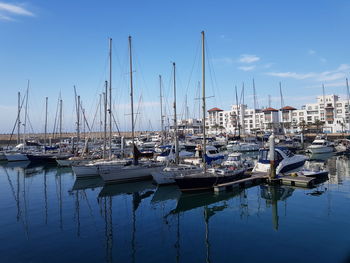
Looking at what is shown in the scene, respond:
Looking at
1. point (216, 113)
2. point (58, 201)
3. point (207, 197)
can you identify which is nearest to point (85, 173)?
point (58, 201)

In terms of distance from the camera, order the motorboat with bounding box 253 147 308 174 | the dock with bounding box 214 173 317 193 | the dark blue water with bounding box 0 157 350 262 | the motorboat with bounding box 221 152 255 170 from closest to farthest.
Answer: the dark blue water with bounding box 0 157 350 262 < the dock with bounding box 214 173 317 193 < the motorboat with bounding box 253 147 308 174 < the motorboat with bounding box 221 152 255 170

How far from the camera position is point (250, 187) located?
92.8ft

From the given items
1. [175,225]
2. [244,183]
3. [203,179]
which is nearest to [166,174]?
[203,179]

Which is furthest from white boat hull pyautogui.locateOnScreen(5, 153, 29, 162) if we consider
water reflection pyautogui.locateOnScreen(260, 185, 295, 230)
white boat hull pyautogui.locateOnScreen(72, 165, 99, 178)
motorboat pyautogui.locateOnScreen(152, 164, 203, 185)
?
water reflection pyautogui.locateOnScreen(260, 185, 295, 230)

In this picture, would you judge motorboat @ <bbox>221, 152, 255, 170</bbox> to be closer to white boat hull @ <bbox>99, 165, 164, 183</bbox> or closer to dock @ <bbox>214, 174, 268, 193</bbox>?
dock @ <bbox>214, 174, 268, 193</bbox>

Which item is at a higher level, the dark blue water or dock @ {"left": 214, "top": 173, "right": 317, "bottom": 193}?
dock @ {"left": 214, "top": 173, "right": 317, "bottom": 193}

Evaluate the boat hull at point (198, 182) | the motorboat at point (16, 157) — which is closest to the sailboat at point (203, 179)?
the boat hull at point (198, 182)

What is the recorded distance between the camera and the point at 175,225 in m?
17.5

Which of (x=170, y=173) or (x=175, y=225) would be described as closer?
(x=175, y=225)

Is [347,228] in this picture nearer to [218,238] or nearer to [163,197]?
[218,238]

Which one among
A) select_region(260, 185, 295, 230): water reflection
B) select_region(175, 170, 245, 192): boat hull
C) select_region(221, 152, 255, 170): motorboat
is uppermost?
select_region(221, 152, 255, 170): motorboat

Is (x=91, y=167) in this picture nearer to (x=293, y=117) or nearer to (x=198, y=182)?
(x=198, y=182)

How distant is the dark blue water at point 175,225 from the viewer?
13.2 m

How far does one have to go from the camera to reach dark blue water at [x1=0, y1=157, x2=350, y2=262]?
13.2 m
